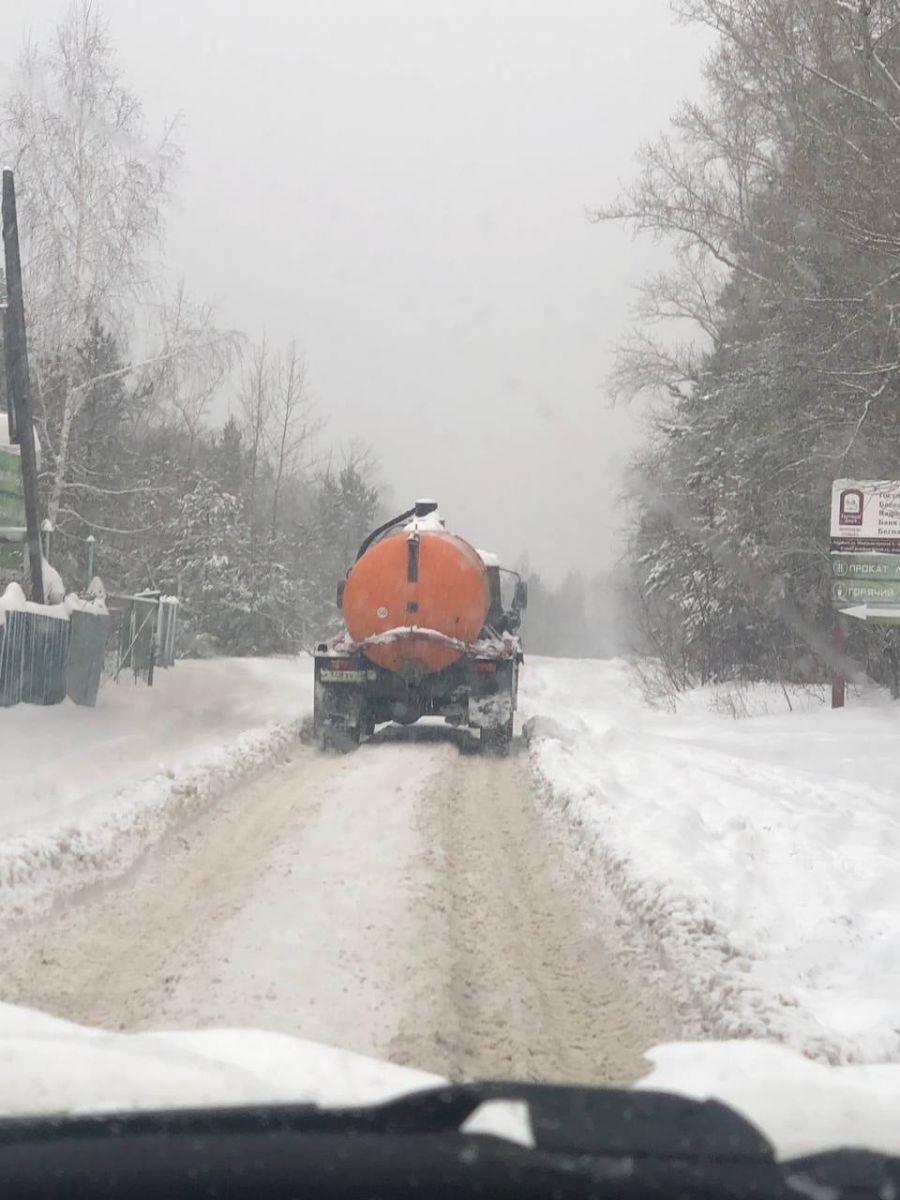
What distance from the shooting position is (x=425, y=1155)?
2395 mm

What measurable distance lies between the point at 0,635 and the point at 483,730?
Answer: 19.8 feet

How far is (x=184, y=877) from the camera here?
7613 millimetres

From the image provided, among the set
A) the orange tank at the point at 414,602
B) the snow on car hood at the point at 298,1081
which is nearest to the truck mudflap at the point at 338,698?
the orange tank at the point at 414,602

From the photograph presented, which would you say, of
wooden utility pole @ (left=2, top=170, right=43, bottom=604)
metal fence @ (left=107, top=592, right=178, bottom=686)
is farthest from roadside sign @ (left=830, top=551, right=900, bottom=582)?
metal fence @ (left=107, top=592, right=178, bottom=686)

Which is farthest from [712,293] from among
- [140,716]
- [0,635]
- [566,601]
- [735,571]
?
[566,601]

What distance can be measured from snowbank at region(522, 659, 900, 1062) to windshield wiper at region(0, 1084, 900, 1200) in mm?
2392

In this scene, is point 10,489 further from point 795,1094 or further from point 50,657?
point 795,1094

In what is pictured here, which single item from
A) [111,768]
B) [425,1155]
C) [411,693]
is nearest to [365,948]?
[425,1155]

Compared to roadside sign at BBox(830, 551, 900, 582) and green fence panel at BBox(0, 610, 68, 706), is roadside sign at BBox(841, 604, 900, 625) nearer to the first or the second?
roadside sign at BBox(830, 551, 900, 582)

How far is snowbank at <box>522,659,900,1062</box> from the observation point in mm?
5219

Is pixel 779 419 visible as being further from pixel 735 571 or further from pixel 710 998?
pixel 710 998

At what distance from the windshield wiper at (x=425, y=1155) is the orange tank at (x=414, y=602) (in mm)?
12773

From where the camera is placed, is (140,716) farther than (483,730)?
Yes

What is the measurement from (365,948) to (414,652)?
963cm
